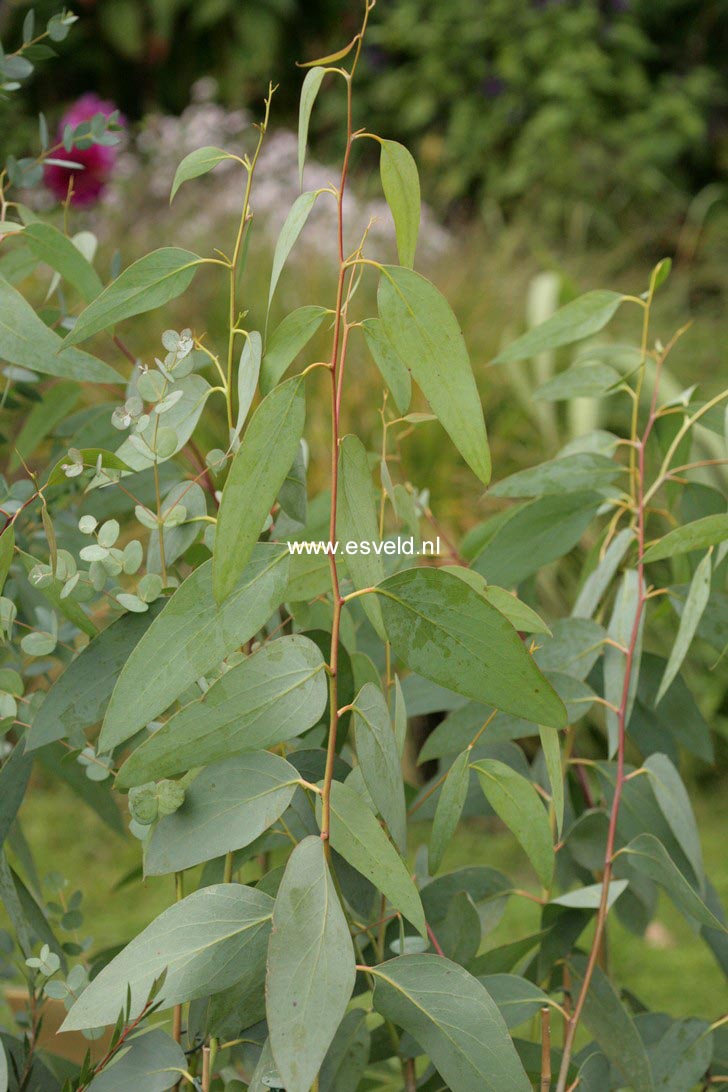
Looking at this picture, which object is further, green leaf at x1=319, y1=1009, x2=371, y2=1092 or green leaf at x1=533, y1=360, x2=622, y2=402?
green leaf at x1=533, y1=360, x2=622, y2=402

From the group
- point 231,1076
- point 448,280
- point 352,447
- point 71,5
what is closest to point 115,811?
point 231,1076

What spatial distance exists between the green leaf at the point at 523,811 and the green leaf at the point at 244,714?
9 centimetres

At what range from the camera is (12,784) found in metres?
0.43

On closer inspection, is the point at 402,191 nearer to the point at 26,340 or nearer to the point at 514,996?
the point at 26,340

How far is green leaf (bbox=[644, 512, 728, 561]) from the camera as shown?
41cm

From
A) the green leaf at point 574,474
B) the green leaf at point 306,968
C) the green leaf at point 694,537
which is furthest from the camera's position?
the green leaf at point 574,474

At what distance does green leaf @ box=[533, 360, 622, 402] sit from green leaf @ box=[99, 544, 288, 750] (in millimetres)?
240

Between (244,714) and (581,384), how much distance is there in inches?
11.0

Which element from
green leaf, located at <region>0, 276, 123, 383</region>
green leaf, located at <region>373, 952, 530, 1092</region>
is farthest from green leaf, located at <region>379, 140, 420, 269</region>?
green leaf, located at <region>373, 952, 530, 1092</region>

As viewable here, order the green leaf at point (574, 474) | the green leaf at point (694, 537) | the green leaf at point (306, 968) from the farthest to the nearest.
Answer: the green leaf at point (574, 474)
the green leaf at point (694, 537)
the green leaf at point (306, 968)

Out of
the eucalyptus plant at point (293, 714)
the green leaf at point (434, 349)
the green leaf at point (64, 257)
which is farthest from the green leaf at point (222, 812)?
the green leaf at point (64, 257)

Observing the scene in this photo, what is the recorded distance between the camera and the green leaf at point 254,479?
32 centimetres

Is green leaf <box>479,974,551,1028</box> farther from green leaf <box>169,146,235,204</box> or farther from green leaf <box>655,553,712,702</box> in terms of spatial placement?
green leaf <box>169,146,235,204</box>

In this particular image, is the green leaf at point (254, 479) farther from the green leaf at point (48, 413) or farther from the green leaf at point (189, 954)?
the green leaf at point (48, 413)
